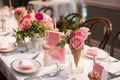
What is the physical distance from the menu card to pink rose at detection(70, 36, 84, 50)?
0.66 feet

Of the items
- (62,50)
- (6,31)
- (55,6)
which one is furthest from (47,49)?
(55,6)

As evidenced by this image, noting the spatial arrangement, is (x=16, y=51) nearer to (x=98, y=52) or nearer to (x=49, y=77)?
→ (x=49, y=77)

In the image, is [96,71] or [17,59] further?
[17,59]

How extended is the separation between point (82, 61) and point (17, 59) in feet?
1.44

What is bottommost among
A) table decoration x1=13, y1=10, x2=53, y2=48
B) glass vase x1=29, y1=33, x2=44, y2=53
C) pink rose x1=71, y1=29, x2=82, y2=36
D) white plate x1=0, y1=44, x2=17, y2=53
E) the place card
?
white plate x1=0, y1=44, x2=17, y2=53

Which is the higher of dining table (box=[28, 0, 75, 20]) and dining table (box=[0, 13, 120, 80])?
dining table (box=[0, 13, 120, 80])

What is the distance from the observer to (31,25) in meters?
1.57

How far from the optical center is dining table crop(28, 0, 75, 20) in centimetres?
441

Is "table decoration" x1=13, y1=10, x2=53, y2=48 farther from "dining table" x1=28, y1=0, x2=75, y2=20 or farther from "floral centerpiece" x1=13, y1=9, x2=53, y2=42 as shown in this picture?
"dining table" x1=28, y1=0, x2=75, y2=20

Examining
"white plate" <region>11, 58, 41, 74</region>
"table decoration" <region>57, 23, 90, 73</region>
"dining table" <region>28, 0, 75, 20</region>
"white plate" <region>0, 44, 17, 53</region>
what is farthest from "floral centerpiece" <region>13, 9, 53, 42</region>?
"dining table" <region>28, 0, 75, 20</region>

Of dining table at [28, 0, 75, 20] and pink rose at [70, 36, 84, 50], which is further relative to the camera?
dining table at [28, 0, 75, 20]

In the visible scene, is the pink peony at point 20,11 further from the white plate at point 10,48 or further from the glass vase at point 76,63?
the glass vase at point 76,63

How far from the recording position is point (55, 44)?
4.81ft

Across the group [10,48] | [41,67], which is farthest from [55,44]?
[10,48]
